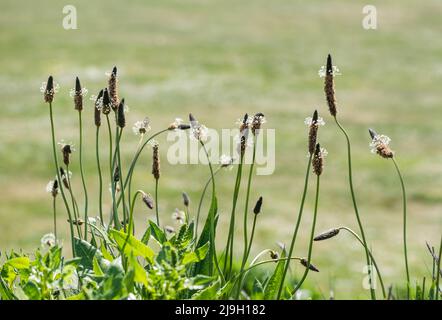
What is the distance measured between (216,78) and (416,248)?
10529mm

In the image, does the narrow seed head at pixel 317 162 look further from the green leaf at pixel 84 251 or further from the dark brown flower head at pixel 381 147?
the green leaf at pixel 84 251

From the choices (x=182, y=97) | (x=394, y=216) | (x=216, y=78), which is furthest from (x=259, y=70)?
(x=394, y=216)

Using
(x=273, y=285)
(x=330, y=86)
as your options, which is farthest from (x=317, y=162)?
(x=273, y=285)

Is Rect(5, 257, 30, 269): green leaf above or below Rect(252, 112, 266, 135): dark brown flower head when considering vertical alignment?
Result: below

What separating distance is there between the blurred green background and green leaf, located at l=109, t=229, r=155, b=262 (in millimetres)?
2816

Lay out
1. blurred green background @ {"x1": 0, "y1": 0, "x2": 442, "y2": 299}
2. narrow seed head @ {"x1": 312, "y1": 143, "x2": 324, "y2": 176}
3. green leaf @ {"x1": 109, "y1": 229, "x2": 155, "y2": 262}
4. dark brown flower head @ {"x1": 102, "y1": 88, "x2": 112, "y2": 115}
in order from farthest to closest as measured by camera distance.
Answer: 1. blurred green background @ {"x1": 0, "y1": 0, "x2": 442, "y2": 299}
2. dark brown flower head @ {"x1": 102, "y1": 88, "x2": 112, "y2": 115}
3. green leaf @ {"x1": 109, "y1": 229, "x2": 155, "y2": 262}
4. narrow seed head @ {"x1": 312, "y1": 143, "x2": 324, "y2": 176}

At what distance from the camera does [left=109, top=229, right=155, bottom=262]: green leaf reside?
2.06 metres

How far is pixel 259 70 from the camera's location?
A: 21391 millimetres

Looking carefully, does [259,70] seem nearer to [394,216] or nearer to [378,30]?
[378,30]

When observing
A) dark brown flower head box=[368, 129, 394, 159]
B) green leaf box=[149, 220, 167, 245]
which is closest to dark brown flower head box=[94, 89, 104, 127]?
green leaf box=[149, 220, 167, 245]

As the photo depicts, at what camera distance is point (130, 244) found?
6.84 ft

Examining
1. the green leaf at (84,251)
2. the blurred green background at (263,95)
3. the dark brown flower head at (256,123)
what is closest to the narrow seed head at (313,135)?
the dark brown flower head at (256,123)

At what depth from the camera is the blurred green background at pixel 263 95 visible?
1127 cm

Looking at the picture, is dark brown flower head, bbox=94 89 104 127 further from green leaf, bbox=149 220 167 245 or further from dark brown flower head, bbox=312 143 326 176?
dark brown flower head, bbox=312 143 326 176
